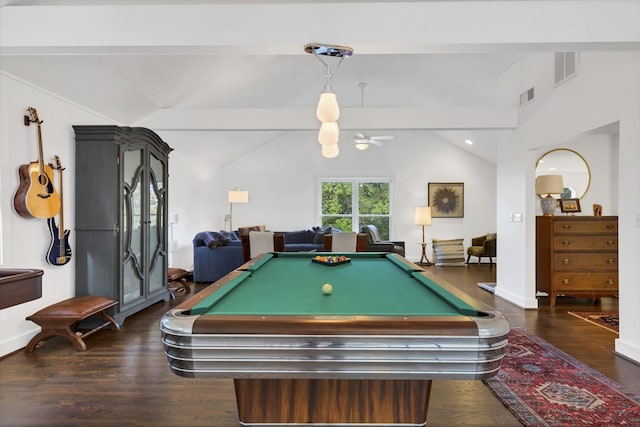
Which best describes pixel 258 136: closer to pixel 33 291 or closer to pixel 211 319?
pixel 33 291

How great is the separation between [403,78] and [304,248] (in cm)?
333

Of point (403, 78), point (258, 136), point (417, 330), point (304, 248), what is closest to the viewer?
point (417, 330)

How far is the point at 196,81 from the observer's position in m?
4.48

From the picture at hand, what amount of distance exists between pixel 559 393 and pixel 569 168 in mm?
3917

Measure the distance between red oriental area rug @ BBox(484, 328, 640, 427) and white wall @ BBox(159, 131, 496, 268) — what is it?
627 centimetres

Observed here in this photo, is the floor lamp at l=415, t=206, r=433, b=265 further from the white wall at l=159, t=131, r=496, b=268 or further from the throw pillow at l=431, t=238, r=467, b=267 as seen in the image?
the white wall at l=159, t=131, r=496, b=268

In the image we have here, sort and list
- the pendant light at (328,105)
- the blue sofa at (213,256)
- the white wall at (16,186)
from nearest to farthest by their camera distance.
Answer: the pendant light at (328,105)
the white wall at (16,186)
the blue sofa at (213,256)

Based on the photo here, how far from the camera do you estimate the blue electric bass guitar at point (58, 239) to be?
11.2ft

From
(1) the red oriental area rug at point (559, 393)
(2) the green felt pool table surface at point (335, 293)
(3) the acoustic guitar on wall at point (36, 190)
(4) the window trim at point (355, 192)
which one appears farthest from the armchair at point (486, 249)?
(3) the acoustic guitar on wall at point (36, 190)

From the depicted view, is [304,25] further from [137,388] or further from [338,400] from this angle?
[137,388]

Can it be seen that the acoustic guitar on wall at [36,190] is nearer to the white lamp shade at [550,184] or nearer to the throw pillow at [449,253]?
the white lamp shade at [550,184]

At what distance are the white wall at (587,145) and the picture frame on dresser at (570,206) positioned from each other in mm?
438

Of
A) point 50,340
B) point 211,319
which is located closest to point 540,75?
point 211,319

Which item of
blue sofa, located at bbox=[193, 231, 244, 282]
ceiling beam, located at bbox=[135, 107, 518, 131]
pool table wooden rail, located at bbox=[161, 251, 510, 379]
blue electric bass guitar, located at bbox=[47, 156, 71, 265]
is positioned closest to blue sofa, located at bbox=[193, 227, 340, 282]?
blue sofa, located at bbox=[193, 231, 244, 282]
